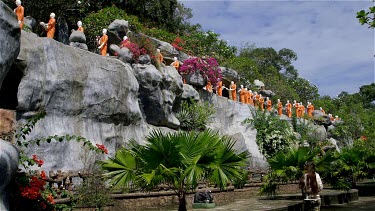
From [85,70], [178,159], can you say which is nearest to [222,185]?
[178,159]

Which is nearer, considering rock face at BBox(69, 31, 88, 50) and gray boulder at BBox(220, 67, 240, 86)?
rock face at BBox(69, 31, 88, 50)

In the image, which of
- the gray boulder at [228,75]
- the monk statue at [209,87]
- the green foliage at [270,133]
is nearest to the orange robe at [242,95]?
the gray boulder at [228,75]

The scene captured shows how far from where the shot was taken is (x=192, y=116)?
70.1ft

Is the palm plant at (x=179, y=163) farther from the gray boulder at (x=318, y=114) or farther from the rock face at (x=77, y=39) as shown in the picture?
the gray boulder at (x=318, y=114)

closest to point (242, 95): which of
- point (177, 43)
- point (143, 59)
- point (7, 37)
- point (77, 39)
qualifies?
point (177, 43)

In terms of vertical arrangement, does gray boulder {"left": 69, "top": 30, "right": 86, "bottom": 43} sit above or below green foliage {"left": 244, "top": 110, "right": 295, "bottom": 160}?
above

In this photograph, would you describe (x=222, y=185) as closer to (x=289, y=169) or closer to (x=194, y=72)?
(x=289, y=169)

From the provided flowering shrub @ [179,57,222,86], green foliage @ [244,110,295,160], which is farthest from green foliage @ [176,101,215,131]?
green foliage @ [244,110,295,160]

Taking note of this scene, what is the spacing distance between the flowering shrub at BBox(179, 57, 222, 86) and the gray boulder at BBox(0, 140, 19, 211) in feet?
57.8

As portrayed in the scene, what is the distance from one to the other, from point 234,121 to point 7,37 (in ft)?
54.8

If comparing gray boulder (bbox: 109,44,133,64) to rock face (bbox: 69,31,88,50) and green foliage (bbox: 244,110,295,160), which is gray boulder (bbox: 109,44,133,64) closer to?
rock face (bbox: 69,31,88,50)

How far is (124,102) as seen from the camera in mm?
16141

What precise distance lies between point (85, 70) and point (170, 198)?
511 cm

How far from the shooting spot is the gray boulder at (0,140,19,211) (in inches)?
205
